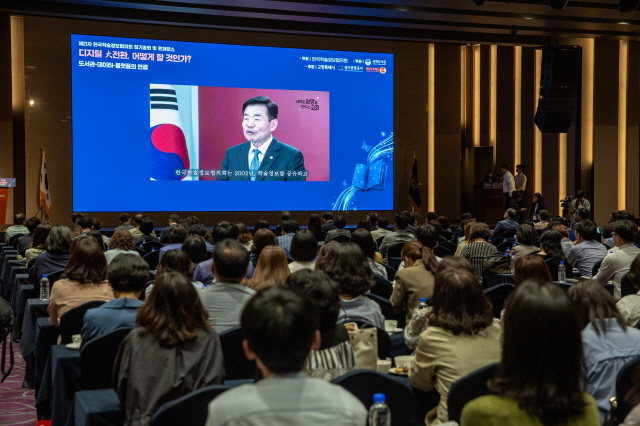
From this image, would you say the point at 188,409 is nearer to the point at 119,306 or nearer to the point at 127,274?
the point at 119,306

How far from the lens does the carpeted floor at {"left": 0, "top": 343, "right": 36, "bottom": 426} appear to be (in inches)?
171

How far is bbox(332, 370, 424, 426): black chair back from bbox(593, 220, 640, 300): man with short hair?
3.94 m

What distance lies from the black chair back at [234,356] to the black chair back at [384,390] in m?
1.07

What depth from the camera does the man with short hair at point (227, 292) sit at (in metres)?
3.53

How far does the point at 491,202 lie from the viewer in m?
16.2

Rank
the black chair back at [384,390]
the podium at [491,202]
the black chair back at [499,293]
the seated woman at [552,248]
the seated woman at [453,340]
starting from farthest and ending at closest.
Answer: the podium at [491,202]
the seated woman at [552,248]
the black chair back at [499,293]
the seated woman at [453,340]
the black chair back at [384,390]

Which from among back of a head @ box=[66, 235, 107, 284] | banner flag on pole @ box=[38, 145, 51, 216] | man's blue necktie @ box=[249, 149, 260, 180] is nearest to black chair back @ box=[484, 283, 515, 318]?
back of a head @ box=[66, 235, 107, 284]

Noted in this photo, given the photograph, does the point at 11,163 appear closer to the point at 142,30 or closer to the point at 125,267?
the point at 142,30

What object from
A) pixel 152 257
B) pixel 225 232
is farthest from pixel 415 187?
pixel 152 257

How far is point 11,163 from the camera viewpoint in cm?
1366

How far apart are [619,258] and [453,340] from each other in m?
3.65

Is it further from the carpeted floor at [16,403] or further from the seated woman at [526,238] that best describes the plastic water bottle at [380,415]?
the seated woman at [526,238]

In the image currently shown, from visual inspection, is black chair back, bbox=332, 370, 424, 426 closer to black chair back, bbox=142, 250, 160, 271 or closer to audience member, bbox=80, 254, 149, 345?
audience member, bbox=80, 254, 149, 345

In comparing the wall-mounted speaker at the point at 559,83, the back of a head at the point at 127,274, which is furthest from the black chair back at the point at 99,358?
the wall-mounted speaker at the point at 559,83
